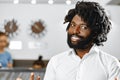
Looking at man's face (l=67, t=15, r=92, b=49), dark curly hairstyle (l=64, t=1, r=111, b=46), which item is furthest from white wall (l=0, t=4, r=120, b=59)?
man's face (l=67, t=15, r=92, b=49)

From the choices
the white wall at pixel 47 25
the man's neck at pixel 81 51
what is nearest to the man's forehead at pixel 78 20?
the man's neck at pixel 81 51

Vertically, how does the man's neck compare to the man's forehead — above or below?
below

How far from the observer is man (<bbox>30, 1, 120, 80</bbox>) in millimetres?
1497

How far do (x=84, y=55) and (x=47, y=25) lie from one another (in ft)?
22.9

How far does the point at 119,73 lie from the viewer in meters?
1.51

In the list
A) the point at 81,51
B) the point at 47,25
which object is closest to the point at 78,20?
the point at 81,51

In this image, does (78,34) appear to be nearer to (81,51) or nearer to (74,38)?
(74,38)

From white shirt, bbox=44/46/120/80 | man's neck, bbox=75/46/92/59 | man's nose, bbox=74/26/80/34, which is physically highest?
man's nose, bbox=74/26/80/34

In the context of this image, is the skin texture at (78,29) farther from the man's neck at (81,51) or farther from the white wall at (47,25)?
the white wall at (47,25)

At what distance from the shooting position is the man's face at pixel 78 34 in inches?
58.5

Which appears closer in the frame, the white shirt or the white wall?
the white shirt

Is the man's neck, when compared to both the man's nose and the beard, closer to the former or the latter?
the beard

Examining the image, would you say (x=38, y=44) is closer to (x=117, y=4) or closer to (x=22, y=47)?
(x=22, y=47)

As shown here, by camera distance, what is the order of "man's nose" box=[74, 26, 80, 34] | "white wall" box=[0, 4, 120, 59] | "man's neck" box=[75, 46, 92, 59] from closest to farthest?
1. "man's nose" box=[74, 26, 80, 34]
2. "man's neck" box=[75, 46, 92, 59]
3. "white wall" box=[0, 4, 120, 59]
